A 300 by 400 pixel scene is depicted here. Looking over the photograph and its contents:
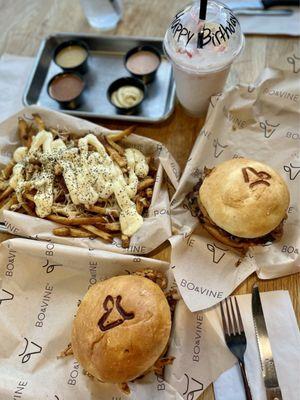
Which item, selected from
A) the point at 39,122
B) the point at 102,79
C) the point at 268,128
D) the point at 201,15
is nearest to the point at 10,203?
the point at 39,122

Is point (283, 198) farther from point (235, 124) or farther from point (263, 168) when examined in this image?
point (235, 124)

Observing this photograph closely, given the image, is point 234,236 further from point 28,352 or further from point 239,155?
point 28,352

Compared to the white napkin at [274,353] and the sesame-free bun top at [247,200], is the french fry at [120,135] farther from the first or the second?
the white napkin at [274,353]

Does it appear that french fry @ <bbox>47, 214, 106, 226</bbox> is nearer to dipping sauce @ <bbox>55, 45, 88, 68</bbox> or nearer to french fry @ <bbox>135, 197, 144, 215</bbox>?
french fry @ <bbox>135, 197, 144, 215</bbox>

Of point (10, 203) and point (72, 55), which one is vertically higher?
point (72, 55)

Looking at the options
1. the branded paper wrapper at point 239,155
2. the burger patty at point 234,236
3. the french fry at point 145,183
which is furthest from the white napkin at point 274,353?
the french fry at point 145,183

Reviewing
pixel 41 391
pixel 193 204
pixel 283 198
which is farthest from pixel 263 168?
pixel 41 391
